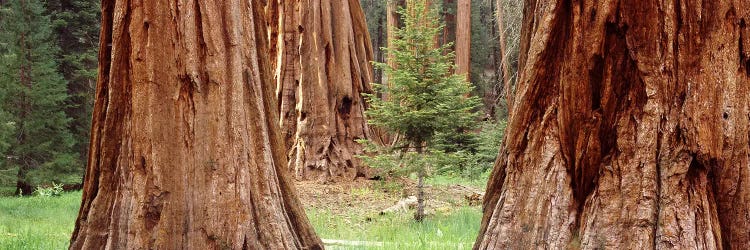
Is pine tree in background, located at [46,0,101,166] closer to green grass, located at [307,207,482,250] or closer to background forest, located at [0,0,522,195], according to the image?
background forest, located at [0,0,522,195]

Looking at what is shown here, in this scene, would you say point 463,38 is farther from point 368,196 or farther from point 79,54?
point 368,196

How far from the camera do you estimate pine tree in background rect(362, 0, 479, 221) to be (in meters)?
7.52

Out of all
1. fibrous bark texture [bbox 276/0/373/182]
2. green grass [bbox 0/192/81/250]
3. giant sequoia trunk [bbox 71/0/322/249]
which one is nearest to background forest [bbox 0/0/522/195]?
green grass [bbox 0/192/81/250]

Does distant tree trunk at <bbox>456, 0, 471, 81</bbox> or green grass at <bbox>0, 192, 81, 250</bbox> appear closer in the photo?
green grass at <bbox>0, 192, 81, 250</bbox>

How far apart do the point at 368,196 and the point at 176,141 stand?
6.54 metres

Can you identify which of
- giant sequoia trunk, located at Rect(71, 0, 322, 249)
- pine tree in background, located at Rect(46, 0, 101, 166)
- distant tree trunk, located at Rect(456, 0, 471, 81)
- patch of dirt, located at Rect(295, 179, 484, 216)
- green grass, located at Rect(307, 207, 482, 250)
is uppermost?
distant tree trunk, located at Rect(456, 0, 471, 81)

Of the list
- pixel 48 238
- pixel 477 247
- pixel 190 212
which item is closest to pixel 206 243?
pixel 190 212

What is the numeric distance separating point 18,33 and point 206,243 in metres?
12.8

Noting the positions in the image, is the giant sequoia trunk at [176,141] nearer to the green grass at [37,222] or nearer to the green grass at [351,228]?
the green grass at [351,228]

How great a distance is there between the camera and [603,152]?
3514 millimetres

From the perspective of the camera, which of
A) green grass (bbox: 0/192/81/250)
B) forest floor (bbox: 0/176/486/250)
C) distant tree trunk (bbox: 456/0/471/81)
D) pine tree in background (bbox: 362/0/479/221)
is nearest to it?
green grass (bbox: 0/192/81/250)

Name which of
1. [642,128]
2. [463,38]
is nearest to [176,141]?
[642,128]

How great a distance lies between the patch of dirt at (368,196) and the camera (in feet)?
30.9

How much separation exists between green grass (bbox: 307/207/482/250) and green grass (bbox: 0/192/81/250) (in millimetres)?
2723
